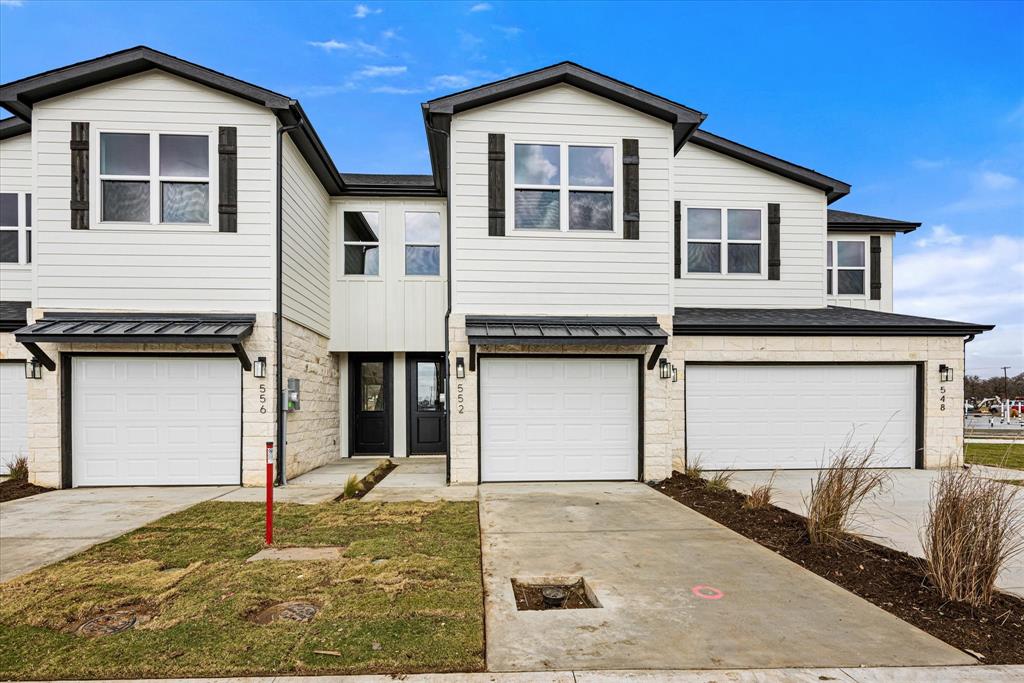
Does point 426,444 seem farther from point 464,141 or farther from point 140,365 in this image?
point 464,141

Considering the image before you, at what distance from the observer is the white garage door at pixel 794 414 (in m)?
9.52

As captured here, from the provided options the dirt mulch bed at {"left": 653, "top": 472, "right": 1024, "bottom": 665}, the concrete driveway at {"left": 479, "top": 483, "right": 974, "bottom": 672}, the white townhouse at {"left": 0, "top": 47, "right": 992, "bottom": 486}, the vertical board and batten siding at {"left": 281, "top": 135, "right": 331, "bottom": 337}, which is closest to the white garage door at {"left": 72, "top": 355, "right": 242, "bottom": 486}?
the white townhouse at {"left": 0, "top": 47, "right": 992, "bottom": 486}

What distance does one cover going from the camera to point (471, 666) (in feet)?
9.29

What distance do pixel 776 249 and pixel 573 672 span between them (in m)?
10.6

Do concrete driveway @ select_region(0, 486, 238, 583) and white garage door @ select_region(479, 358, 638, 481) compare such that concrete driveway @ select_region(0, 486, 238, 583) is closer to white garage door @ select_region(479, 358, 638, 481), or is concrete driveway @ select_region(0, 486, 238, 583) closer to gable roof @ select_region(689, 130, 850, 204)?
white garage door @ select_region(479, 358, 638, 481)

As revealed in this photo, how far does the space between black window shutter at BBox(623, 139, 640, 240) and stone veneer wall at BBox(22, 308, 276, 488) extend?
18.8 feet

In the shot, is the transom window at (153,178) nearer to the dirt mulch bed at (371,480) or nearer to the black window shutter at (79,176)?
the black window shutter at (79,176)

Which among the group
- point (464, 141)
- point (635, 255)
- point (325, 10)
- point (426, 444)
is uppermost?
point (325, 10)

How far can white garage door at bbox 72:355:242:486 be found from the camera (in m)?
Result: 8.02

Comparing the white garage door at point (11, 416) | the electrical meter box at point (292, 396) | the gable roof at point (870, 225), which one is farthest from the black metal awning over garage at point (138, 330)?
the gable roof at point (870, 225)

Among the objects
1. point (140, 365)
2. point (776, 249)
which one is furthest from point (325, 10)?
point (776, 249)

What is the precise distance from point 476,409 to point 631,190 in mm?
4262

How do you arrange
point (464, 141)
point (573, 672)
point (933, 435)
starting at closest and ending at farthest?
point (573, 672)
point (464, 141)
point (933, 435)

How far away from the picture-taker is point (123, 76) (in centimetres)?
798
